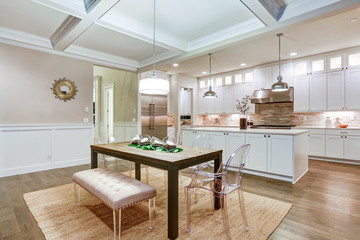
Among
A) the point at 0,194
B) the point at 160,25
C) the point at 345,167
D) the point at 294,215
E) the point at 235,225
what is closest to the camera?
the point at 235,225

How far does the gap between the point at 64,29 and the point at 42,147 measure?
2.45 metres

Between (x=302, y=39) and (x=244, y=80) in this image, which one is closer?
(x=302, y=39)

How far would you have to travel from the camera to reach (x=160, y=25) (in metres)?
3.51

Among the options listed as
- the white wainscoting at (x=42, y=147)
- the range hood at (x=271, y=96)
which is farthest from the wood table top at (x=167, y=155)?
the range hood at (x=271, y=96)

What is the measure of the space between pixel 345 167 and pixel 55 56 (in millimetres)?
6961

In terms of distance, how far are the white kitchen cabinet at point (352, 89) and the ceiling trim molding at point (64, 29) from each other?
236 inches

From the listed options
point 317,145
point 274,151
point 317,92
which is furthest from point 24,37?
point 317,145

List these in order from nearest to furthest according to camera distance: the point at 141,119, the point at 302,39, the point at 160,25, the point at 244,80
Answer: the point at 160,25
the point at 302,39
the point at 141,119
the point at 244,80

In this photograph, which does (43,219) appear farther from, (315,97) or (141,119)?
(315,97)

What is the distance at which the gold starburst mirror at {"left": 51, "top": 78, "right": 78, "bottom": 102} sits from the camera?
4.29 m

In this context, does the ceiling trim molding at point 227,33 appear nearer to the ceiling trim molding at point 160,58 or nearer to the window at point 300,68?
the ceiling trim molding at point 160,58

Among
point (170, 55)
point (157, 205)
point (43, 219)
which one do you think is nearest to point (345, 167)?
point (157, 205)

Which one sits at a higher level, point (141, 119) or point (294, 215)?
point (141, 119)

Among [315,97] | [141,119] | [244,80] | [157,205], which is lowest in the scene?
[157,205]
